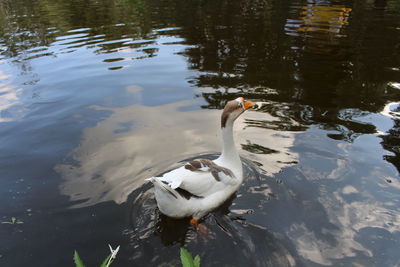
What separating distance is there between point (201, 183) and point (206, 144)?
208 cm

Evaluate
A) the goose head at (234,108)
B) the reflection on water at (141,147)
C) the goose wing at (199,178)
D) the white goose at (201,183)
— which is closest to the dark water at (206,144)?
the reflection on water at (141,147)

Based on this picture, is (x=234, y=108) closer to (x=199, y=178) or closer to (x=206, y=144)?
(x=199, y=178)

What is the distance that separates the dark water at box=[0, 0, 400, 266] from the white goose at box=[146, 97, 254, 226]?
26 cm

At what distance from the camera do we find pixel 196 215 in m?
4.28

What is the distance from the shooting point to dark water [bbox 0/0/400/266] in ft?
13.2

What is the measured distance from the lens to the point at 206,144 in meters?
6.27

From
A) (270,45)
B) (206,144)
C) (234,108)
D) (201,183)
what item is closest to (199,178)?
(201,183)

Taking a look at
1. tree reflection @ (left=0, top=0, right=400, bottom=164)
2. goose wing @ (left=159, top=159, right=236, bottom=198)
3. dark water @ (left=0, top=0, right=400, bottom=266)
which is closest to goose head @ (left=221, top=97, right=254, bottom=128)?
goose wing @ (left=159, top=159, right=236, bottom=198)

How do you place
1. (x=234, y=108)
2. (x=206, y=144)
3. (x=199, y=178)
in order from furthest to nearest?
1. (x=206, y=144)
2. (x=234, y=108)
3. (x=199, y=178)

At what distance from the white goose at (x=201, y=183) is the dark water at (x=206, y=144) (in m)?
0.26

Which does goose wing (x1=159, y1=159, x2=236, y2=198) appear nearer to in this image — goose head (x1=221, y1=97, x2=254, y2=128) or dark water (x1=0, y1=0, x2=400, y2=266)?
dark water (x1=0, y1=0, x2=400, y2=266)

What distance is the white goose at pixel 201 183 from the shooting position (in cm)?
395

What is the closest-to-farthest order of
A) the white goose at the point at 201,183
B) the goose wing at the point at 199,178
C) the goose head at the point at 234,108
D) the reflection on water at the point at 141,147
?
the white goose at the point at 201,183
the goose wing at the point at 199,178
the goose head at the point at 234,108
the reflection on water at the point at 141,147

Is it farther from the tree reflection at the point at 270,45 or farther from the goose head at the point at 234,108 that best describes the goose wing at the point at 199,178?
the tree reflection at the point at 270,45
